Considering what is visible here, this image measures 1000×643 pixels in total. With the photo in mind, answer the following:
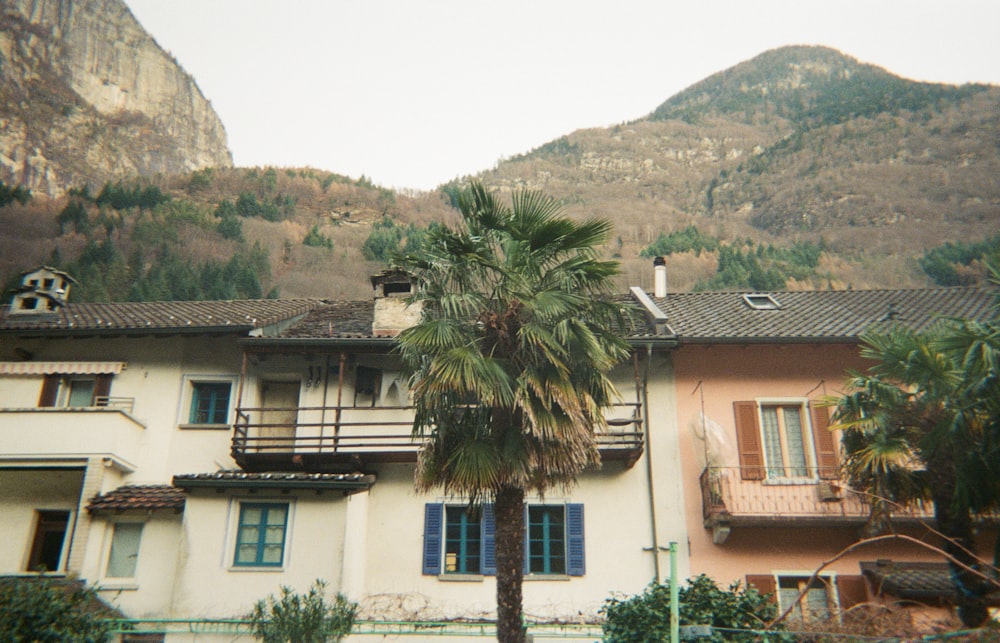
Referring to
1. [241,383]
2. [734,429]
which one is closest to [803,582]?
[734,429]

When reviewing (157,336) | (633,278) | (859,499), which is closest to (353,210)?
(633,278)

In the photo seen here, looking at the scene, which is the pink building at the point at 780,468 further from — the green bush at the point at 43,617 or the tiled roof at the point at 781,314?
the green bush at the point at 43,617

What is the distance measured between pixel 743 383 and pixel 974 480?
689 centimetres

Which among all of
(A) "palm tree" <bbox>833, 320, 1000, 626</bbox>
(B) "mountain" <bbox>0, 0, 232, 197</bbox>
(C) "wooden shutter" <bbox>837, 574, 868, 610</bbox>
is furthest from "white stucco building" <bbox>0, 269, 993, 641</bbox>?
(B) "mountain" <bbox>0, 0, 232, 197</bbox>

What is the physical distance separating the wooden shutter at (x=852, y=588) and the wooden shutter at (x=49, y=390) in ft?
58.9

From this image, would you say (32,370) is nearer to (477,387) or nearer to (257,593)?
(257,593)

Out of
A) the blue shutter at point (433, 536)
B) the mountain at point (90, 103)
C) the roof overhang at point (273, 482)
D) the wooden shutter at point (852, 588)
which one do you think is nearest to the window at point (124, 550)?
the roof overhang at point (273, 482)

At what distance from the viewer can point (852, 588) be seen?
680 inches

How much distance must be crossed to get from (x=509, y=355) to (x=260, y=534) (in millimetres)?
7631

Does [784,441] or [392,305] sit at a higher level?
[392,305]

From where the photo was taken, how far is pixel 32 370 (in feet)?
64.9

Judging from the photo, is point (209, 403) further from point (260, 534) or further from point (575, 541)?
point (575, 541)

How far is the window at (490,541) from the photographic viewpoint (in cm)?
1775

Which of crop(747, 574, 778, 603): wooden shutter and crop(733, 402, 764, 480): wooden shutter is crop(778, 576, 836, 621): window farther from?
crop(733, 402, 764, 480): wooden shutter
